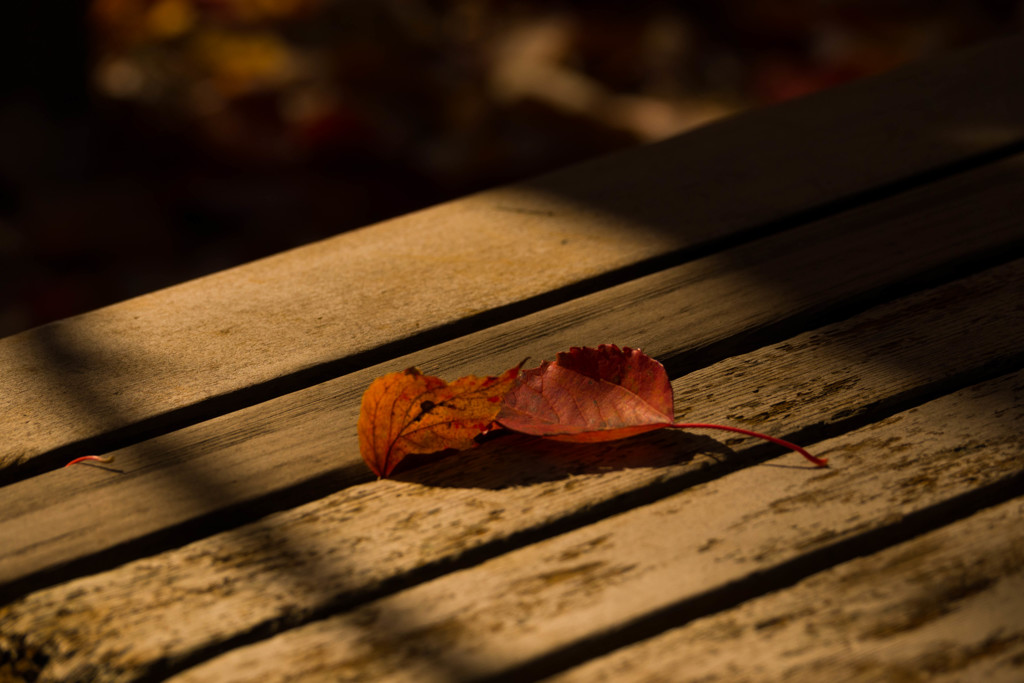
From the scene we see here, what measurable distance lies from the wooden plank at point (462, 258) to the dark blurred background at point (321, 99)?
1.29m

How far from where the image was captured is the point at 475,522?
69 centimetres

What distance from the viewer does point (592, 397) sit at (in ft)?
2.55

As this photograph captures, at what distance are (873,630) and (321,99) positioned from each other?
2561mm

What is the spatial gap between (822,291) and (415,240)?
46 cm

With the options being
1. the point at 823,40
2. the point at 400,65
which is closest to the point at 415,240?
the point at 400,65

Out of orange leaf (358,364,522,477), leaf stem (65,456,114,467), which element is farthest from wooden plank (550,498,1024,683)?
leaf stem (65,456,114,467)

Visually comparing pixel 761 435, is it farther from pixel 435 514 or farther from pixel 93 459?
pixel 93 459

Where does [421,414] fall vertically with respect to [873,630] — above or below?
above

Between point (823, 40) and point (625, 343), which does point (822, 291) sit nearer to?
point (625, 343)

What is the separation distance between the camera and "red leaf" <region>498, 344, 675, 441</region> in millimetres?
756

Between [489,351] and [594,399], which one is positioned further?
[489,351]

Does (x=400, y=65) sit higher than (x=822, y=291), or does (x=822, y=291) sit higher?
(x=400, y=65)

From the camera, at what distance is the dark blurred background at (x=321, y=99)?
2395 mm

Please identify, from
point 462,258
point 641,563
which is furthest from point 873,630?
point 462,258
